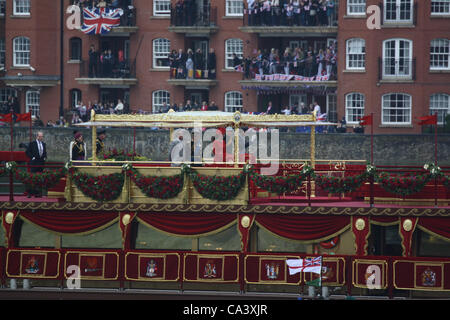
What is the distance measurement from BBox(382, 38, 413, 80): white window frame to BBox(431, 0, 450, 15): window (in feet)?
6.65

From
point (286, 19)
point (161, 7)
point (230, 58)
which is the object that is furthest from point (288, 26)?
point (161, 7)

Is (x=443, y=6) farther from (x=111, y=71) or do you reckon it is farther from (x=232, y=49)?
(x=111, y=71)

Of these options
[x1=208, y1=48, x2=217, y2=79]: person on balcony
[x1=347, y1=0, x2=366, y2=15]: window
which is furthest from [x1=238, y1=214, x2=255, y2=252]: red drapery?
[x1=208, y1=48, x2=217, y2=79]: person on balcony

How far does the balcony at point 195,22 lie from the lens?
198ft

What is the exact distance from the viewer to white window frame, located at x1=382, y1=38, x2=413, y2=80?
184 ft

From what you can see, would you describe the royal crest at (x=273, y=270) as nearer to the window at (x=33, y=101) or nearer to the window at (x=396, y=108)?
the window at (x=396, y=108)

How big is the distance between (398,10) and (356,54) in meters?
3.31

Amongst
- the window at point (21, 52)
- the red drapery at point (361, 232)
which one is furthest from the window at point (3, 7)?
the red drapery at point (361, 232)

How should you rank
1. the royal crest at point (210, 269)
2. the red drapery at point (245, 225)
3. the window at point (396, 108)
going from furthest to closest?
the window at point (396, 108), the royal crest at point (210, 269), the red drapery at point (245, 225)

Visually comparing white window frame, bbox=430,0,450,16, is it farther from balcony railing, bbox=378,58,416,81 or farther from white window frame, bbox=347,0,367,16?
white window frame, bbox=347,0,367,16

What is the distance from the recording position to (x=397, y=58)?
56.2 m

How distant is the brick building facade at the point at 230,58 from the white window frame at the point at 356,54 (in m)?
0.05

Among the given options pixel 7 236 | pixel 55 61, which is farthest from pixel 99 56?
pixel 7 236
